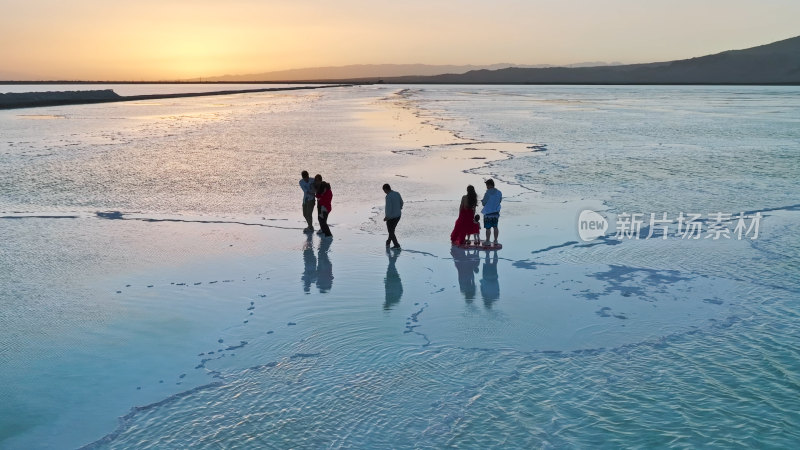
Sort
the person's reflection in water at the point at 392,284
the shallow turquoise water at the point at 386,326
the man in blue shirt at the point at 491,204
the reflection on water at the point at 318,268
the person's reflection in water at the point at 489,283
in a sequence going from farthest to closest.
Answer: the man in blue shirt at the point at 491,204 → the reflection on water at the point at 318,268 → the person's reflection in water at the point at 489,283 → the person's reflection in water at the point at 392,284 → the shallow turquoise water at the point at 386,326

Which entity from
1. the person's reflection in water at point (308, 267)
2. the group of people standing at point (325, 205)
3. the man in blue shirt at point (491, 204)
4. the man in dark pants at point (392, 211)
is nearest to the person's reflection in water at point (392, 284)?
the man in dark pants at point (392, 211)

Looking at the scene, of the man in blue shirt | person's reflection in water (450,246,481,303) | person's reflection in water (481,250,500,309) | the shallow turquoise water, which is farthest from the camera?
the man in blue shirt

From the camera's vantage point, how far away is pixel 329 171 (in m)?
22.3

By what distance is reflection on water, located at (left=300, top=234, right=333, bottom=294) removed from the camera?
10038mm

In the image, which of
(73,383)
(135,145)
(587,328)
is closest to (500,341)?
(587,328)

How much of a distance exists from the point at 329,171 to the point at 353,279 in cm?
1235

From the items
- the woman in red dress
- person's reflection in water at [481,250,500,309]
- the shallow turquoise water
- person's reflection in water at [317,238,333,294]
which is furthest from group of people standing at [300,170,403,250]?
person's reflection in water at [481,250,500,309]

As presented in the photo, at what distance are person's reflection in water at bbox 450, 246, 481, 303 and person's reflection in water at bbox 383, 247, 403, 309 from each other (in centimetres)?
98

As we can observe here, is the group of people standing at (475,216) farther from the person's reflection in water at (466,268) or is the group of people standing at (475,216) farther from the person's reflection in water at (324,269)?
the person's reflection in water at (324,269)

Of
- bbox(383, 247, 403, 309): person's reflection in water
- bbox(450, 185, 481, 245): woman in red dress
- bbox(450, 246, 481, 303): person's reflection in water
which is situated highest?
bbox(450, 185, 481, 245): woman in red dress

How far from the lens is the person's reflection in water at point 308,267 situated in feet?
33.1

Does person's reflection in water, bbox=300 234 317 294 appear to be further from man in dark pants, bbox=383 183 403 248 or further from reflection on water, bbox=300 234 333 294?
man in dark pants, bbox=383 183 403 248

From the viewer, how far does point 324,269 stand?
426 inches

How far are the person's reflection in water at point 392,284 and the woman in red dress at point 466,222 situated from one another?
52.6 inches
